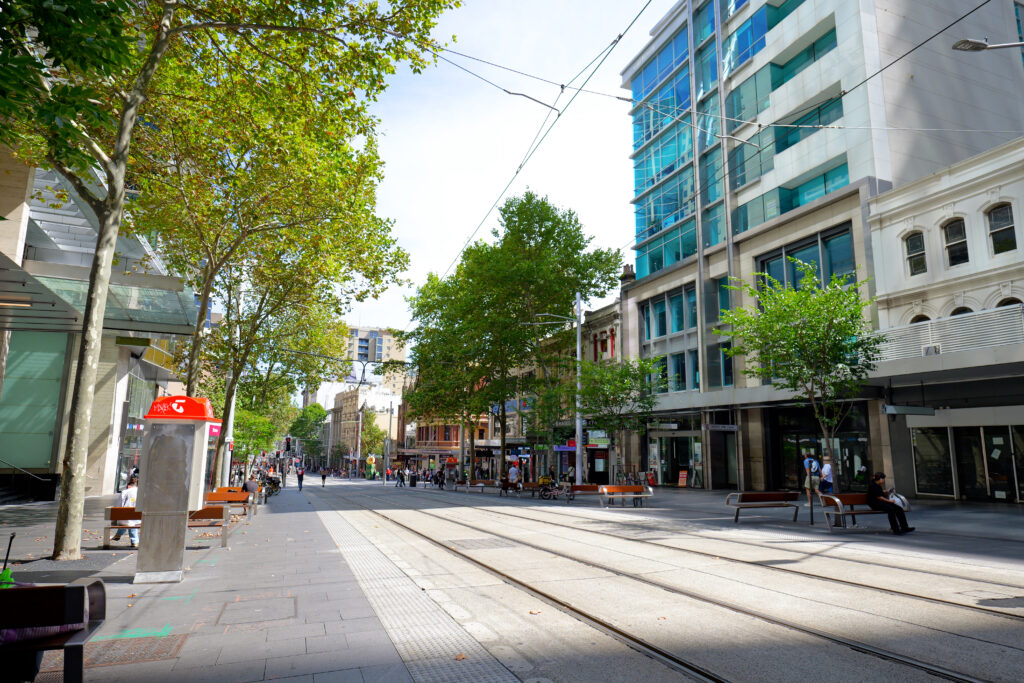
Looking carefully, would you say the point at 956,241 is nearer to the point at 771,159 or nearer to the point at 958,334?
the point at 958,334

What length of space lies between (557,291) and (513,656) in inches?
1267

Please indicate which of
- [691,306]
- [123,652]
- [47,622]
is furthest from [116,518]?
[691,306]

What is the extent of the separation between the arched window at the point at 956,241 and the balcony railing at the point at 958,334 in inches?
117

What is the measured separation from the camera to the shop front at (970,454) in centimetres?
1933

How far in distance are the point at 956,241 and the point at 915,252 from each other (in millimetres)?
1350

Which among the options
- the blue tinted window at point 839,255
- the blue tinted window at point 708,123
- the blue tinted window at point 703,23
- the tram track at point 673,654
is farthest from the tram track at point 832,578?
the blue tinted window at point 703,23

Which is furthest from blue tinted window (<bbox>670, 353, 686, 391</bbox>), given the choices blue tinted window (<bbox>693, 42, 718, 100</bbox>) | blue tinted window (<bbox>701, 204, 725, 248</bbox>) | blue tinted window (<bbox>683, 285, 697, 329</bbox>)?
blue tinted window (<bbox>693, 42, 718, 100</bbox>)

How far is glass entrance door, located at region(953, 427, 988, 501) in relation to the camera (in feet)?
66.5

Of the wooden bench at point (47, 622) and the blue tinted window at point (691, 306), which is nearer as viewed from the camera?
the wooden bench at point (47, 622)

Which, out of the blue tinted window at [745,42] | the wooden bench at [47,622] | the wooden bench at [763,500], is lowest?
the wooden bench at [763,500]

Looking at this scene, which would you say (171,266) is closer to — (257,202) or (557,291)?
(257,202)

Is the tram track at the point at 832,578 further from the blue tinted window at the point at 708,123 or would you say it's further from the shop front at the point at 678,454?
the blue tinted window at the point at 708,123

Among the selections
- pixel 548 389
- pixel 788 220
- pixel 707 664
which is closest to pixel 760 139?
pixel 788 220

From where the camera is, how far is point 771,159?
2817cm
